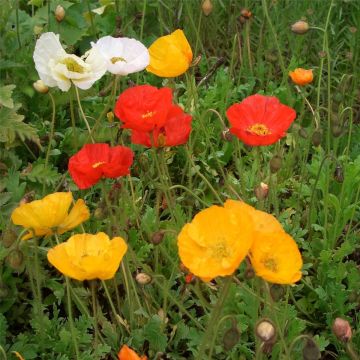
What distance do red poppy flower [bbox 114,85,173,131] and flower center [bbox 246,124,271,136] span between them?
9.0 inches

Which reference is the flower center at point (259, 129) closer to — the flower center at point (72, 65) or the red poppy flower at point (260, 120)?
the red poppy flower at point (260, 120)

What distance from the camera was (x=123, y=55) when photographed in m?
1.95

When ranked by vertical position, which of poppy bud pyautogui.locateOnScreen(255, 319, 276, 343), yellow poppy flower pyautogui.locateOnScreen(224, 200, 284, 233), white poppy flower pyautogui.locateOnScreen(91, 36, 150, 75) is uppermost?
yellow poppy flower pyautogui.locateOnScreen(224, 200, 284, 233)

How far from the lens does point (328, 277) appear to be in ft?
6.59

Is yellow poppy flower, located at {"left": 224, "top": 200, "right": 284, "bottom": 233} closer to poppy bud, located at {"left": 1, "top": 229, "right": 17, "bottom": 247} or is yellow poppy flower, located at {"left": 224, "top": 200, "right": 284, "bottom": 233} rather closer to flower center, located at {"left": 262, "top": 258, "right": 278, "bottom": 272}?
flower center, located at {"left": 262, "top": 258, "right": 278, "bottom": 272}

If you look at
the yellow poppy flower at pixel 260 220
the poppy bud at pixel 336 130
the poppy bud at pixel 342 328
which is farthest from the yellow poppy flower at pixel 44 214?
the poppy bud at pixel 336 130

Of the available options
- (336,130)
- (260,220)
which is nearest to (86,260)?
(260,220)

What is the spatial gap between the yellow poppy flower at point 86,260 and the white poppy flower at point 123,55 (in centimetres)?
56

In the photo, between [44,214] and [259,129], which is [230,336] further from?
[259,129]

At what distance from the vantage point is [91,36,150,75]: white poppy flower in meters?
1.86

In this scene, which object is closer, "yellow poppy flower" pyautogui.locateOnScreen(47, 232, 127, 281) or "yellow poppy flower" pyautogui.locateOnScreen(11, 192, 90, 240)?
"yellow poppy flower" pyautogui.locateOnScreen(47, 232, 127, 281)

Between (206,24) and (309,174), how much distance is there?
3.68ft

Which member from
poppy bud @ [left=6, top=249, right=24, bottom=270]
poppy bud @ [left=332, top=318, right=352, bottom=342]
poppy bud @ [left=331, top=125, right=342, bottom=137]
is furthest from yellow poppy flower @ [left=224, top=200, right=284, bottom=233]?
poppy bud @ [left=331, top=125, right=342, bottom=137]

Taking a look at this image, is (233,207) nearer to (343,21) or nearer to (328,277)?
(328,277)
